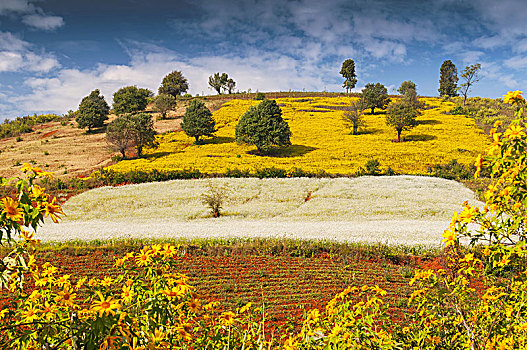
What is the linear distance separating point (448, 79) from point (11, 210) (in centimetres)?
10693

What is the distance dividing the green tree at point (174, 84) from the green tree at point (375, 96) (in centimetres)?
4673

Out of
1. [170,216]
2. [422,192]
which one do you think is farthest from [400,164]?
[170,216]

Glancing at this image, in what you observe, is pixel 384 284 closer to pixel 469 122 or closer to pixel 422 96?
pixel 469 122

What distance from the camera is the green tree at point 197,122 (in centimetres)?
4331

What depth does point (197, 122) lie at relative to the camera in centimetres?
4344

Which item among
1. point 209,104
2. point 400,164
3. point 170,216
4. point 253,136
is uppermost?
point 209,104

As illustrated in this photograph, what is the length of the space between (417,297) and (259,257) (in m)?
9.23

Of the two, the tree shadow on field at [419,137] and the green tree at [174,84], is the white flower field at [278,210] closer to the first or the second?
the tree shadow on field at [419,137]

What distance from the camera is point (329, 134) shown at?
47938 mm

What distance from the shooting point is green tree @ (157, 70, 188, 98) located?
266ft

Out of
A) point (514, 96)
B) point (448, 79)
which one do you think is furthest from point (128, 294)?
point (448, 79)

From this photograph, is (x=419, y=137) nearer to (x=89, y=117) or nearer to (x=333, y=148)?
(x=333, y=148)

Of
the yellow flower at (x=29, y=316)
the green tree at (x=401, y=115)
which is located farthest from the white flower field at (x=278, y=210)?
the green tree at (x=401, y=115)

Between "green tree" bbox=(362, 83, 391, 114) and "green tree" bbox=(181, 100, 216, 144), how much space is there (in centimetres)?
3257
